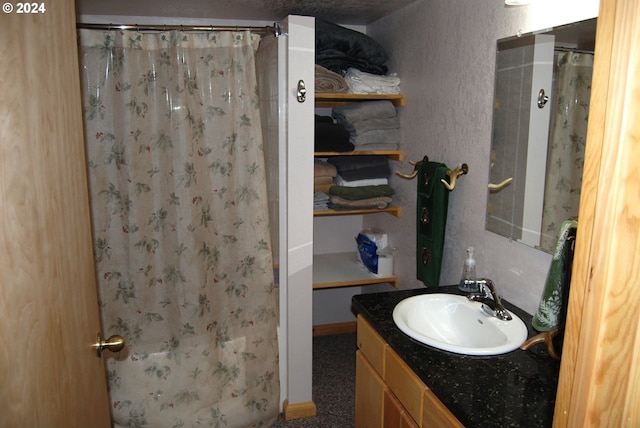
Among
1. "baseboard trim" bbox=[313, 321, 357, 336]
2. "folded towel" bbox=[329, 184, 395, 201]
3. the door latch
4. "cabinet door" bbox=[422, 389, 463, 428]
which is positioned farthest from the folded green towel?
"baseboard trim" bbox=[313, 321, 357, 336]

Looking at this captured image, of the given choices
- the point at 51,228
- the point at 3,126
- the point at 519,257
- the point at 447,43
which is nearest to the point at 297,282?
the point at 519,257

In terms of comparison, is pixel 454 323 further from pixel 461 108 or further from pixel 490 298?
pixel 461 108

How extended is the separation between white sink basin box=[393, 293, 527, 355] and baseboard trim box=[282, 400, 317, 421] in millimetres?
1067

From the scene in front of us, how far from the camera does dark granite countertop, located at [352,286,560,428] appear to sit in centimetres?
124

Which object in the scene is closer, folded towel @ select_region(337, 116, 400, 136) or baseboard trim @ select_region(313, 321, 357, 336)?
folded towel @ select_region(337, 116, 400, 136)

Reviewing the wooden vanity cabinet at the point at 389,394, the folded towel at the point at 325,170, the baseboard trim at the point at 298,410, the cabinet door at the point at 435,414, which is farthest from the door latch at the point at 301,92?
the baseboard trim at the point at 298,410

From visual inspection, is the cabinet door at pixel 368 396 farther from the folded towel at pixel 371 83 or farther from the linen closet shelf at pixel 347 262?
the folded towel at pixel 371 83

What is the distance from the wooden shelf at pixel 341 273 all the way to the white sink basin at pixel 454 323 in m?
1.07

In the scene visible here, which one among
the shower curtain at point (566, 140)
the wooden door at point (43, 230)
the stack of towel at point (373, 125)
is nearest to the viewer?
the wooden door at point (43, 230)

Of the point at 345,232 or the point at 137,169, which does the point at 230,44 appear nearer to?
the point at 137,169

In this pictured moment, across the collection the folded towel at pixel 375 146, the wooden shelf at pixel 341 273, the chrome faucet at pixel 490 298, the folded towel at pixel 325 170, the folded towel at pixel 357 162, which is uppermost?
the folded towel at pixel 375 146

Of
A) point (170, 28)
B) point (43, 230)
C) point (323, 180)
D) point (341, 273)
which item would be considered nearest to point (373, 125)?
point (323, 180)

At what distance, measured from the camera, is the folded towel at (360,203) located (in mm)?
2934

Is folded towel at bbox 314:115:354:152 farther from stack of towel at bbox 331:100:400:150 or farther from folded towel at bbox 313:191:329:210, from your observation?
folded towel at bbox 313:191:329:210
